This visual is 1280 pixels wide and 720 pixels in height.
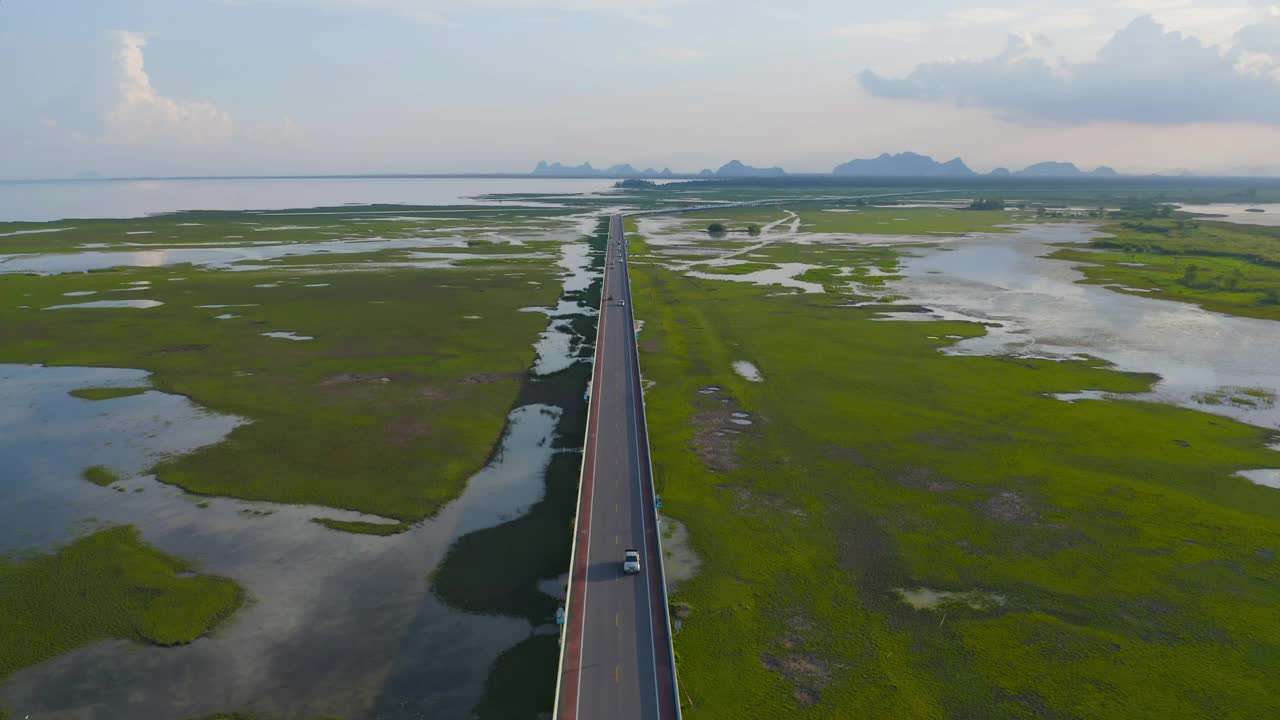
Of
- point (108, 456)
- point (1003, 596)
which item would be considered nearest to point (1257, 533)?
point (1003, 596)

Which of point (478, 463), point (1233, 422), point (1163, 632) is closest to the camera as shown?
point (1163, 632)

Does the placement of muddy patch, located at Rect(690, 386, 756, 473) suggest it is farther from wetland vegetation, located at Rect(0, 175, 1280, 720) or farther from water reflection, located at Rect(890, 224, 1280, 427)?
water reflection, located at Rect(890, 224, 1280, 427)

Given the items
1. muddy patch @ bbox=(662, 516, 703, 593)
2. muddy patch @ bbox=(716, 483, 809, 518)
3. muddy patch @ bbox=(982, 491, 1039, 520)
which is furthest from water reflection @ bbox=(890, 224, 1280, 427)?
muddy patch @ bbox=(662, 516, 703, 593)

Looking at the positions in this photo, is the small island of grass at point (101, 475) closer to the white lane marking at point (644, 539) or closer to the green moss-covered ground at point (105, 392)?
the green moss-covered ground at point (105, 392)

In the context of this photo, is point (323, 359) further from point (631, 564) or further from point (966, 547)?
point (966, 547)

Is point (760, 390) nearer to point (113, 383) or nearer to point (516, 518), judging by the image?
point (516, 518)

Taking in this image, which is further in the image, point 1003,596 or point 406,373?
point 406,373
